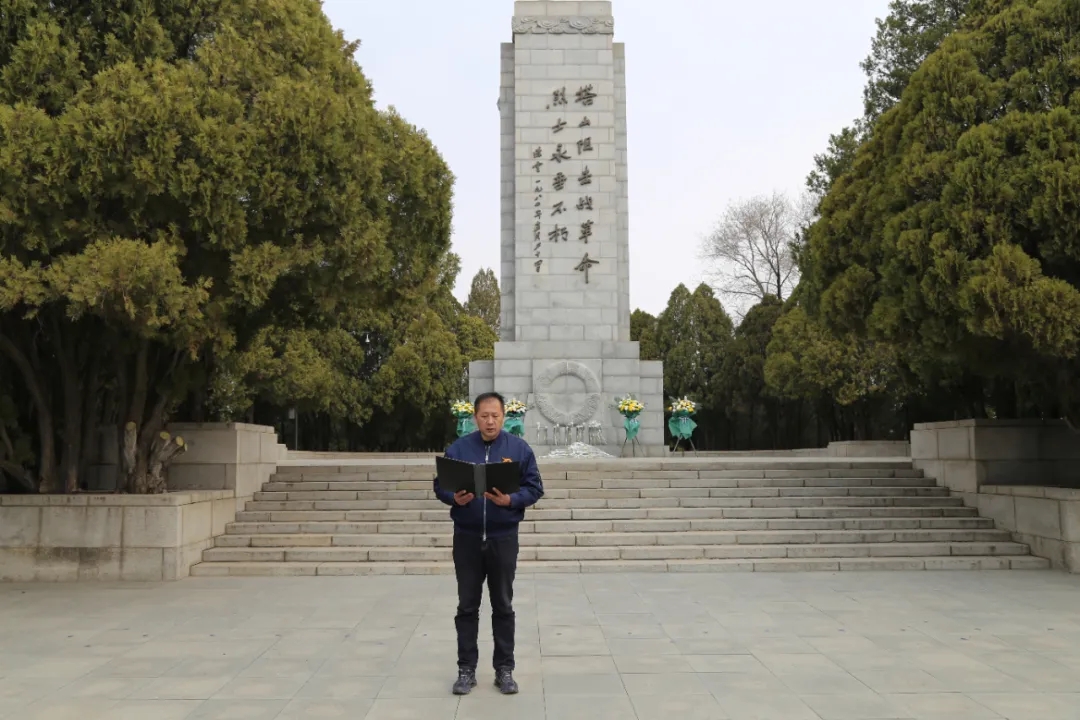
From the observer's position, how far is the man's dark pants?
449 centimetres

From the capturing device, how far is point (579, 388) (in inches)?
687

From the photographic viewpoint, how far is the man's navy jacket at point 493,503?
4.47 m

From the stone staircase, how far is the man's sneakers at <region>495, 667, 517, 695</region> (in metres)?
4.14

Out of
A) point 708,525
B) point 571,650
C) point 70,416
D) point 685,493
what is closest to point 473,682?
point 571,650

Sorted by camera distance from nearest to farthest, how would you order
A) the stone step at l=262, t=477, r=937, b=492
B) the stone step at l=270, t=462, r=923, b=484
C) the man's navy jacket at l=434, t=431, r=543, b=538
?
the man's navy jacket at l=434, t=431, r=543, b=538 < the stone step at l=262, t=477, r=937, b=492 < the stone step at l=270, t=462, r=923, b=484

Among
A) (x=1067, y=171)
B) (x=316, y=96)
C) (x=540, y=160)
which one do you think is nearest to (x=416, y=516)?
(x=316, y=96)

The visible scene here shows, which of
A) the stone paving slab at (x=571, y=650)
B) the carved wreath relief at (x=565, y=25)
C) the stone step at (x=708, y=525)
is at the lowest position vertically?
the stone paving slab at (x=571, y=650)

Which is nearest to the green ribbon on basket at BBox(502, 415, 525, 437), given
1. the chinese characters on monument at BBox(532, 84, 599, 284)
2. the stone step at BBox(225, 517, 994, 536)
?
the chinese characters on monument at BBox(532, 84, 599, 284)

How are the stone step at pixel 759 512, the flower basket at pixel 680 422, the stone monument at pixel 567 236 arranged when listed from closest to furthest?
the stone step at pixel 759 512 → the stone monument at pixel 567 236 → the flower basket at pixel 680 422

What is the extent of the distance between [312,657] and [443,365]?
2169 cm

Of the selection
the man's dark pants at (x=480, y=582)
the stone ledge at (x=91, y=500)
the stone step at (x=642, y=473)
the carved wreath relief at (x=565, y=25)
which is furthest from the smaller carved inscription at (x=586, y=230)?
the man's dark pants at (x=480, y=582)

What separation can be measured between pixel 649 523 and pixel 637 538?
0.47 meters

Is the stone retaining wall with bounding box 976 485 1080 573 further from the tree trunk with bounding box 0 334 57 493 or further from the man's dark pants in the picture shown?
the tree trunk with bounding box 0 334 57 493

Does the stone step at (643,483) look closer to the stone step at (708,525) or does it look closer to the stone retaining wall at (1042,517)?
the stone step at (708,525)
